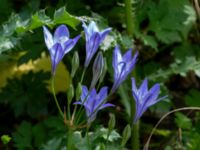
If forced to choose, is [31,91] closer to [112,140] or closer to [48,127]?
[48,127]

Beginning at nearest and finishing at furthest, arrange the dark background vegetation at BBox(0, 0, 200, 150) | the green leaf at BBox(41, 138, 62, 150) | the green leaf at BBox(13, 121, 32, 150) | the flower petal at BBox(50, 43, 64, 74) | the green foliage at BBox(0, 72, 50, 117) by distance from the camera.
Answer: the flower petal at BBox(50, 43, 64, 74)
the green leaf at BBox(41, 138, 62, 150)
the dark background vegetation at BBox(0, 0, 200, 150)
the green leaf at BBox(13, 121, 32, 150)
the green foliage at BBox(0, 72, 50, 117)

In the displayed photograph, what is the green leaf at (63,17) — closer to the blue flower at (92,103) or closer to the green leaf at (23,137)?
the blue flower at (92,103)

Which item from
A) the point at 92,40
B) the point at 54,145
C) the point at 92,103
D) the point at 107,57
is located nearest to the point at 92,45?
the point at 92,40

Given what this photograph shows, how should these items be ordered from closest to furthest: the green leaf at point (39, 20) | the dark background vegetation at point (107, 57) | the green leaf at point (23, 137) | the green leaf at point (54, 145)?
the green leaf at point (39, 20) → the green leaf at point (54, 145) → the dark background vegetation at point (107, 57) → the green leaf at point (23, 137)

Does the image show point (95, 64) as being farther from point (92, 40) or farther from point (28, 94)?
point (28, 94)

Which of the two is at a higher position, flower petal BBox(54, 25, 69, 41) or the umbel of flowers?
flower petal BBox(54, 25, 69, 41)

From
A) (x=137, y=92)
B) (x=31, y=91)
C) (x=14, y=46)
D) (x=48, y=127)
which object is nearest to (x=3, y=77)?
(x=31, y=91)

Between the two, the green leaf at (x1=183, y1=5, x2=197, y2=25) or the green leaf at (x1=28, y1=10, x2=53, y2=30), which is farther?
the green leaf at (x1=183, y1=5, x2=197, y2=25)

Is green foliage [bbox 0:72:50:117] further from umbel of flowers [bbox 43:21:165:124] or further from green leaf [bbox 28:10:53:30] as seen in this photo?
umbel of flowers [bbox 43:21:165:124]

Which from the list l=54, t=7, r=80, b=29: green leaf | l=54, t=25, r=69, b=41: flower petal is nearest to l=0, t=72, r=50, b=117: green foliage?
l=54, t=7, r=80, b=29: green leaf

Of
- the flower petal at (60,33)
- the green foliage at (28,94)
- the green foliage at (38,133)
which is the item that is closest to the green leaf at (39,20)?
the flower petal at (60,33)
